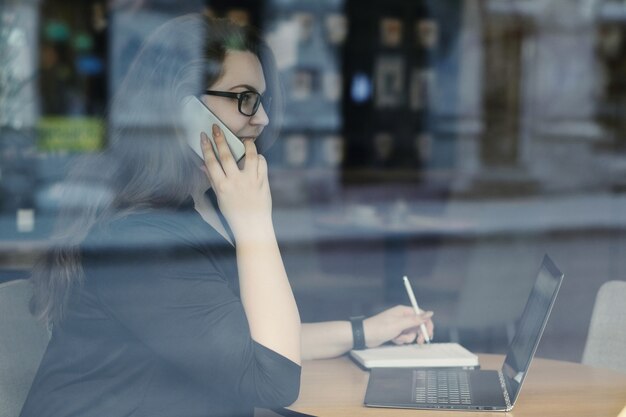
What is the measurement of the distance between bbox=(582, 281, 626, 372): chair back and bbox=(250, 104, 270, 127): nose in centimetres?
89

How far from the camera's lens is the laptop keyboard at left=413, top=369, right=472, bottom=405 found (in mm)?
1451

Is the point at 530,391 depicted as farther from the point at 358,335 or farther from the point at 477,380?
the point at 358,335

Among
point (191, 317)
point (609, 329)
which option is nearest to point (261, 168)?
point (191, 317)

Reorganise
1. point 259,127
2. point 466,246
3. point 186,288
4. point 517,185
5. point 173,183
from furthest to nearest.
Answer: point 517,185
point 466,246
point 259,127
point 173,183
point 186,288

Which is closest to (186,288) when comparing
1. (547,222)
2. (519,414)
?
(519,414)

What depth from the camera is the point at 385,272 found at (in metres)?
5.42

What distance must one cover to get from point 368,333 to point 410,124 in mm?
6443

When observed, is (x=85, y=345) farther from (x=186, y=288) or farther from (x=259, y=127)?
(x=259, y=127)

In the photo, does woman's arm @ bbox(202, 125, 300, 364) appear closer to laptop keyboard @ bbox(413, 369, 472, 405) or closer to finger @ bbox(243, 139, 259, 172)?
finger @ bbox(243, 139, 259, 172)

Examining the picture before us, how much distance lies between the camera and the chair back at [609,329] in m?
2.01

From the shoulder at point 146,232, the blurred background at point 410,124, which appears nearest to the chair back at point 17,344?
the shoulder at point 146,232

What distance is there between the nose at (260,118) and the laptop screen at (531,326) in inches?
20.4

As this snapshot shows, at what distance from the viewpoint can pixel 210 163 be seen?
1.44 meters

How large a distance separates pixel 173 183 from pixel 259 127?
0.20m
